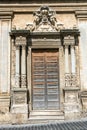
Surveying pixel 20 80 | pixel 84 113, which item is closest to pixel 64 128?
Result: pixel 84 113

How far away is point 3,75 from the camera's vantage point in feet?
46.1

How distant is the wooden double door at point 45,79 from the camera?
1420cm

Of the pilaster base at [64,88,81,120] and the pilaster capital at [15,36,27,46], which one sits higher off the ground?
the pilaster capital at [15,36,27,46]

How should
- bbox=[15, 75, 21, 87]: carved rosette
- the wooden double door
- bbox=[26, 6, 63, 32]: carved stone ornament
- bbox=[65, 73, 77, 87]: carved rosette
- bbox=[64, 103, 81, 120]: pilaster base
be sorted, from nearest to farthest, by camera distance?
bbox=[64, 103, 81, 120]: pilaster base < bbox=[15, 75, 21, 87]: carved rosette < bbox=[65, 73, 77, 87]: carved rosette < the wooden double door < bbox=[26, 6, 63, 32]: carved stone ornament

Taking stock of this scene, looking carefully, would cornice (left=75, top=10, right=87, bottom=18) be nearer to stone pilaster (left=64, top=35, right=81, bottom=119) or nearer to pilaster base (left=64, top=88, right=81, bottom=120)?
stone pilaster (left=64, top=35, right=81, bottom=119)

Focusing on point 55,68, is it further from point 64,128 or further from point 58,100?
point 64,128

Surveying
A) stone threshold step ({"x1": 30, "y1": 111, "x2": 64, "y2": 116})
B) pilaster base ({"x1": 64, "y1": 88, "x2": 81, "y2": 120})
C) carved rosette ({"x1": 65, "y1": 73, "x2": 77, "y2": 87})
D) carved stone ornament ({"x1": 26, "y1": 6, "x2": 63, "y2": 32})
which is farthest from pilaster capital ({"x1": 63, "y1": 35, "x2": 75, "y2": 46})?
stone threshold step ({"x1": 30, "y1": 111, "x2": 64, "y2": 116})

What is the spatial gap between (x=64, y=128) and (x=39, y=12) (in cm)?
555

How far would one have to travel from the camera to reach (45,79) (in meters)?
14.4

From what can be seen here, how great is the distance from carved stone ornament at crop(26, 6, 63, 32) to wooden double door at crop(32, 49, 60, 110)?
94 cm

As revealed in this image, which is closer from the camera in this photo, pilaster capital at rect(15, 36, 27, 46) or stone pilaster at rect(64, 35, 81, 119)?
stone pilaster at rect(64, 35, 81, 119)

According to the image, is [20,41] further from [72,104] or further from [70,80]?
[72,104]

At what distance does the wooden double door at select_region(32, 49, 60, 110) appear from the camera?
1420cm

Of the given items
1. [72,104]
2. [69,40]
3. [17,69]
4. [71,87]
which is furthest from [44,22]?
[72,104]
